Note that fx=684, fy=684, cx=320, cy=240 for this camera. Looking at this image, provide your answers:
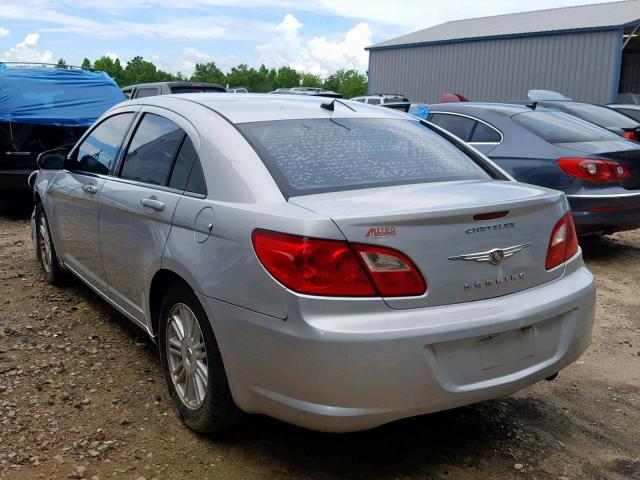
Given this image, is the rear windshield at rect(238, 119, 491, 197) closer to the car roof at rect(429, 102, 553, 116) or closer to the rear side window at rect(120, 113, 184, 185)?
the rear side window at rect(120, 113, 184, 185)

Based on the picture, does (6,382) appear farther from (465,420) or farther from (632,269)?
(632,269)

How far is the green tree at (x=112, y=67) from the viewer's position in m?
113

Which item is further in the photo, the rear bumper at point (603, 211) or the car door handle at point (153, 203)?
the rear bumper at point (603, 211)

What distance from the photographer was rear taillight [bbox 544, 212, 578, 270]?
116 inches

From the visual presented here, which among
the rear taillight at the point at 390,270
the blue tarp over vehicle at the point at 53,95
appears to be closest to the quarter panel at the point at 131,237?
the rear taillight at the point at 390,270

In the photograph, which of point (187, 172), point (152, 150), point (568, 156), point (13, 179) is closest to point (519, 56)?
point (568, 156)

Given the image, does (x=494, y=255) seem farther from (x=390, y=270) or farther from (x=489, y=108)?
(x=489, y=108)

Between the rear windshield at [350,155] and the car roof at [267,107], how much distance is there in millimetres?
82

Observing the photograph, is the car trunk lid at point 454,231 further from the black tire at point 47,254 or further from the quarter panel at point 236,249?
the black tire at point 47,254

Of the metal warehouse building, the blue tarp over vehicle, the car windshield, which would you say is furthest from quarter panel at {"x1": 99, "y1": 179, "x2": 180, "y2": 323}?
the metal warehouse building

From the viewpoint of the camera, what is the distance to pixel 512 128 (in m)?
6.91

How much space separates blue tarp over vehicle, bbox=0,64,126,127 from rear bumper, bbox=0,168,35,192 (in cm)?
65

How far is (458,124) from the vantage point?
24.3ft

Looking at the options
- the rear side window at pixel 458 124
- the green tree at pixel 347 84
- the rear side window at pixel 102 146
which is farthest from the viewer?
the green tree at pixel 347 84
